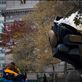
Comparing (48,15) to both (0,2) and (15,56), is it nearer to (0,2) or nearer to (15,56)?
(15,56)

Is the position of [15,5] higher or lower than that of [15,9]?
higher

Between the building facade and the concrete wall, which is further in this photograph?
the concrete wall

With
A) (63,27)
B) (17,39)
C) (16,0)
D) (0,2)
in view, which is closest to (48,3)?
(17,39)

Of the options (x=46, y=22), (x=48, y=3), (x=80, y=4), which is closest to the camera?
(x=80, y=4)

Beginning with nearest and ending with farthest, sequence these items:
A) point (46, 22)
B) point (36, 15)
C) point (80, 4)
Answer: point (80, 4), point (46, 22), point (36, 15)

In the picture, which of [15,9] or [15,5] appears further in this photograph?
[15,5]

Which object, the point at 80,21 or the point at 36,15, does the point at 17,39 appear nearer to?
the point at 36,15

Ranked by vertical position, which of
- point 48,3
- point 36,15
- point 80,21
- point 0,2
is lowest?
point 0,2

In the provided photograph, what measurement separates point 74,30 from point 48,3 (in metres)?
22.7

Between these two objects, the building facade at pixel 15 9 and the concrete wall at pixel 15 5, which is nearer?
the building facade at pixel 15 9

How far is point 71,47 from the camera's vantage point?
7.85m

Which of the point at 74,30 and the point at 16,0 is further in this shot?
the point at 16,0

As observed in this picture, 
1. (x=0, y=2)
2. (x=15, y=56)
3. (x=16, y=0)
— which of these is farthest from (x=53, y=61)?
(x=0, y=2)

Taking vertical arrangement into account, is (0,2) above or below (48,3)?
below
